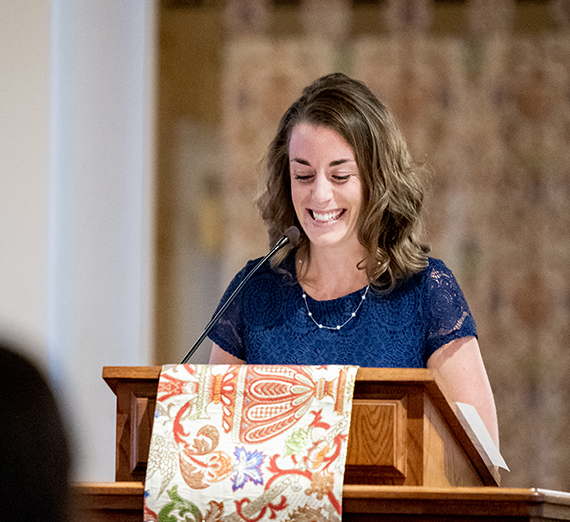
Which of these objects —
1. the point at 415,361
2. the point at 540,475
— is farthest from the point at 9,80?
the point at 540,475

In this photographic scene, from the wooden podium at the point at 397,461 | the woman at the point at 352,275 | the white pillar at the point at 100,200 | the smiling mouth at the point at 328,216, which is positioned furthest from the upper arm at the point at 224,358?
the white pillar at the point at 100,200

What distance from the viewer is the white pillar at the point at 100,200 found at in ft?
11.4

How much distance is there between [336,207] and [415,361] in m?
0.37

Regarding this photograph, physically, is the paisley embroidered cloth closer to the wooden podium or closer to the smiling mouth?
the wooden podium

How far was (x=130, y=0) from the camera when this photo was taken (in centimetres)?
418

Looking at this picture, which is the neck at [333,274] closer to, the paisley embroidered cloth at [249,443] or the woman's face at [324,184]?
the woman's face at [324,184]

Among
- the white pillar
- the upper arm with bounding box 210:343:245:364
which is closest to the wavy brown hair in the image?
the upper arm with bounding box 210:343:245:364

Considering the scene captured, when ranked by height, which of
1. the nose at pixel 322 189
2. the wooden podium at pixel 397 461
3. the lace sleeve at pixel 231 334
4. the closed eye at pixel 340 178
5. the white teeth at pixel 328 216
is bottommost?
the wooden podium at pixel 397 461

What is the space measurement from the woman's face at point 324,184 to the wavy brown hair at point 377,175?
2 centimetres

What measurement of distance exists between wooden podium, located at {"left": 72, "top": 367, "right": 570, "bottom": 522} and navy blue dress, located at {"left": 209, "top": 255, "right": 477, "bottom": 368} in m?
0.36

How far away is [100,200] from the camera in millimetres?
3832

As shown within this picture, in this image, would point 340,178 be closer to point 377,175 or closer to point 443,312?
point 377,175

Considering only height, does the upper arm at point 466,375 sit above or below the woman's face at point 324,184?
below

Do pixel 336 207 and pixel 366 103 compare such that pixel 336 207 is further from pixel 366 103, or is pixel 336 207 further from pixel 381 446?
pixel 381 446
